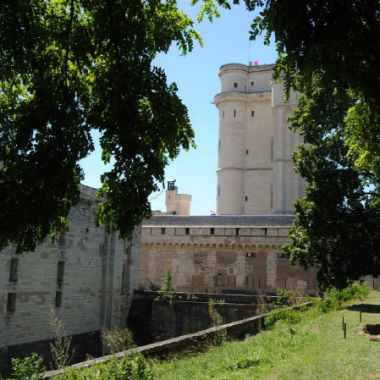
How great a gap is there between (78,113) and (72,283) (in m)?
15.0

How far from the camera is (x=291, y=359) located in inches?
309

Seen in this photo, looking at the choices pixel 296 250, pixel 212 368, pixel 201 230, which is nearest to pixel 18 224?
pixel 212 368

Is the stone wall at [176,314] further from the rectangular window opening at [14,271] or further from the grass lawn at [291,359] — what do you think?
the grass lawn at [291,359]

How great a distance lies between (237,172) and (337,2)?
36566 millimetres

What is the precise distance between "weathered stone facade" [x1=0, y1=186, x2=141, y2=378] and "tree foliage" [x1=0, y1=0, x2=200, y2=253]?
11.3m

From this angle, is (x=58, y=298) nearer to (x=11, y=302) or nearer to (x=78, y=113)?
(x=11, y=302)

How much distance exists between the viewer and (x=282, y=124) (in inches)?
1503

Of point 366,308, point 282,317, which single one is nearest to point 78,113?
point 282,317

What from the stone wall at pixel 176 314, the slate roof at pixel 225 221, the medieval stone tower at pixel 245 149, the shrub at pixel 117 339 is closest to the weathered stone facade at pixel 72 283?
the stone wall at pixel 176 314

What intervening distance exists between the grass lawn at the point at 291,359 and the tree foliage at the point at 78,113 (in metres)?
2.94

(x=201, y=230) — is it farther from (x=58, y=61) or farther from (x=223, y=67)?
(x=58, y=61)

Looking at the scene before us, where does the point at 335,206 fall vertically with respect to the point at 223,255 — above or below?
above

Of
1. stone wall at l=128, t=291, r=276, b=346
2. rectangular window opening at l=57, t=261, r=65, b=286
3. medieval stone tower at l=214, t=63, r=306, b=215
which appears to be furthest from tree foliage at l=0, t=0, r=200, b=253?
medieval stone tower at l=214, t=63, r=306, b=215

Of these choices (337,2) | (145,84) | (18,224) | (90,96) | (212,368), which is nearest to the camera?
(337,2)
